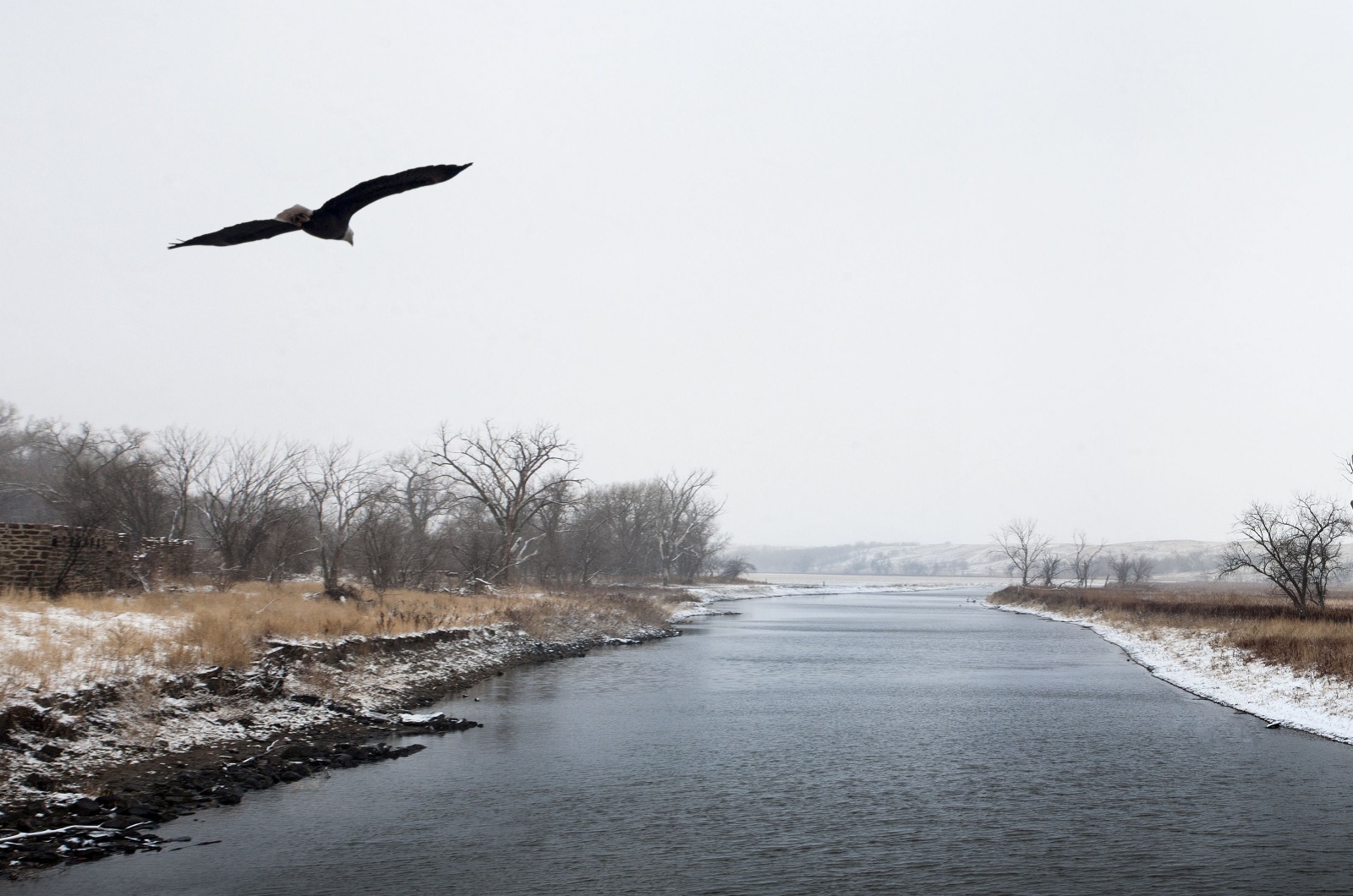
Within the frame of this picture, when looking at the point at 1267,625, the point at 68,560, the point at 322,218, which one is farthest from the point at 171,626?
the point at 1267,625

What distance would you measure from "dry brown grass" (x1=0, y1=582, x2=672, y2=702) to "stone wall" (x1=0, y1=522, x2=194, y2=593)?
101 cm

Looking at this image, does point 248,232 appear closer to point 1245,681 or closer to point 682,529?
point 1245,681

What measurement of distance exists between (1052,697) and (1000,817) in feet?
44.9

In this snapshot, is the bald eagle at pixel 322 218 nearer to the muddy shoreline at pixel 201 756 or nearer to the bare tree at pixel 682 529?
the muddy shoreline at pixel 201 756

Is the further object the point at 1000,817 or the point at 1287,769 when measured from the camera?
the point at 1287,769

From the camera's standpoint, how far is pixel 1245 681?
2559 centimetres

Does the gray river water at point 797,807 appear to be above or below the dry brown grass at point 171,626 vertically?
below

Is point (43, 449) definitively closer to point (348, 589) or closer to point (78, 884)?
point (348, 589)

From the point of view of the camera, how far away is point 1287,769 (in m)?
15.8

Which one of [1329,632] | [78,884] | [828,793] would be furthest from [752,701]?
[1329,632]

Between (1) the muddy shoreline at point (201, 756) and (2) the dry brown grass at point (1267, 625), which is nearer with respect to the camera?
(1) the muddy shoreline at point (201, 756)

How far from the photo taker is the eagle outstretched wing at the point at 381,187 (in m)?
7.80

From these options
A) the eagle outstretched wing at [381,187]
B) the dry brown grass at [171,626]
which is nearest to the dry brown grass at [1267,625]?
the eagle outstretched wing at [381,187]

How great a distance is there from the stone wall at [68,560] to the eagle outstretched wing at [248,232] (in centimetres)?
1651
